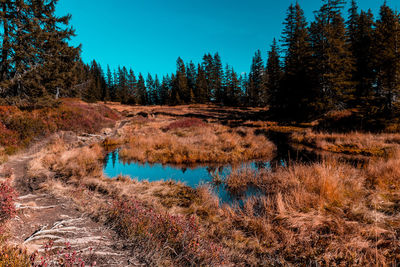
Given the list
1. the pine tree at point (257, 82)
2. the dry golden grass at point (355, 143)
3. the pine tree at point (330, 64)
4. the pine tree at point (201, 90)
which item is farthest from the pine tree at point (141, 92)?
the dry golden grass at point (355, 143)

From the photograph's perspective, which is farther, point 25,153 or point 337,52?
point 337,52

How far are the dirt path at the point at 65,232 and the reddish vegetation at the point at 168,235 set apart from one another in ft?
1.13

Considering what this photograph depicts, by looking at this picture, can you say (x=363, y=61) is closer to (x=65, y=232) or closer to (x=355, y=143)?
(x=355, y=143)

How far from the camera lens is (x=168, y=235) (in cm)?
412

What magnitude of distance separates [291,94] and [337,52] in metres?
7.56

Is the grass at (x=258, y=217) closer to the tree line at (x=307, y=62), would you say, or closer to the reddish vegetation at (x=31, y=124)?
the reddish vegetation at (x=31, y=124)

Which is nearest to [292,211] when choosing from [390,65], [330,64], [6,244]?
[6,244]

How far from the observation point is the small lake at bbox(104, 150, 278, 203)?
31.2 feet

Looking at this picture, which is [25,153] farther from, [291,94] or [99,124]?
[291,94]

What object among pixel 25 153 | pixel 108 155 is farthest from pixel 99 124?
pixel 25 153

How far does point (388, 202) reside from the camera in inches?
206

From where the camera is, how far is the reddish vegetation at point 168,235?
3584mm

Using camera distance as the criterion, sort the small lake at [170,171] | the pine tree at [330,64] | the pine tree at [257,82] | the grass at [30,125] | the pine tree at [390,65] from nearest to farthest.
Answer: the small lake at [170,171]
the grass at [30,125]
the pine tree at [390,65]
the pine tree at [330,64]
the pine tree at [257,82]

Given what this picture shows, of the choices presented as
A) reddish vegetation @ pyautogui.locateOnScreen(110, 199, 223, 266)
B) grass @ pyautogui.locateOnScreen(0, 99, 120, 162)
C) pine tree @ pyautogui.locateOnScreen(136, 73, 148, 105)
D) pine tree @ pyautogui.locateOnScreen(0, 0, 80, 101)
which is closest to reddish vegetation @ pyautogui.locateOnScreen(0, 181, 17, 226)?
reddish vegetation @ pyautogui.locateOnScreen(110, 199, 223, 266)
